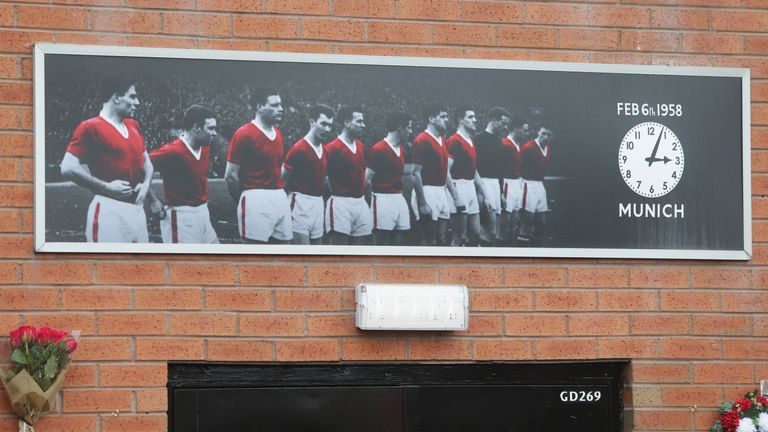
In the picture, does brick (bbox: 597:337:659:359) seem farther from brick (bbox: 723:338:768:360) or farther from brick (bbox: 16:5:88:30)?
brick (bbox: 16:5:88:30)

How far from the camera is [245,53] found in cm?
533

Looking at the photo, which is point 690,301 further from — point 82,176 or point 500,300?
point 82,176

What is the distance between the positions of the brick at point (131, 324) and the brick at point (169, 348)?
Answer: 4 cm

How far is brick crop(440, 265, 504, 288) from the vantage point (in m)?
5.43

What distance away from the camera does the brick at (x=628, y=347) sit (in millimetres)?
5539

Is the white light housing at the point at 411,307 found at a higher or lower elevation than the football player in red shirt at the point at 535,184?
lower

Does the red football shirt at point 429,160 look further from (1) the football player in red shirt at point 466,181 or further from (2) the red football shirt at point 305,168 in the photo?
(2) the red football shirt at point 305,168

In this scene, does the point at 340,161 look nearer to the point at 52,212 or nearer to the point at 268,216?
the point at 268,216

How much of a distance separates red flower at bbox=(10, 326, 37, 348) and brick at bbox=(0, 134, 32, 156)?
79cm

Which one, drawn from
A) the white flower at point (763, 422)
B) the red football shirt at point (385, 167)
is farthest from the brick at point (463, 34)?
the white flower at point (763, 422)

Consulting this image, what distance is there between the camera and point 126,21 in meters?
5.29

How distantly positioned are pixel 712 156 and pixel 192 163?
253cm

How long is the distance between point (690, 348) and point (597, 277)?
0.58 metres

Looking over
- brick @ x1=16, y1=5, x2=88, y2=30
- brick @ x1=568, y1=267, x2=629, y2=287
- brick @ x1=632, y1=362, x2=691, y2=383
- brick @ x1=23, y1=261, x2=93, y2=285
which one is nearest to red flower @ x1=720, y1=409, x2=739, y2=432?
brick @ x1=632, y1=362, x2=691, y2=383
